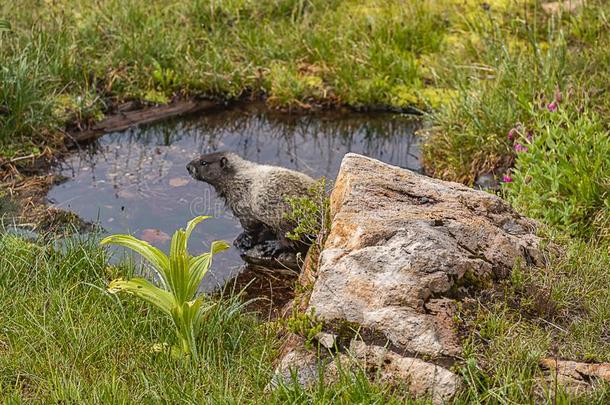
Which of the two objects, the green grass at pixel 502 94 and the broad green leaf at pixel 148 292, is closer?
the broad green leaf at pixel 148 292

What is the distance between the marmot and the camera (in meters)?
7.18

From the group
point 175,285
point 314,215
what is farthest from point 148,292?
point 314,215

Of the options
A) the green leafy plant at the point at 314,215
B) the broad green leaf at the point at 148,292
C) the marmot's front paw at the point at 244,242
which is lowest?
the marmot's front paw at the point at 244,242

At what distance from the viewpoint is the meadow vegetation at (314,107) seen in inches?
181

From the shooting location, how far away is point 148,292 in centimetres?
504

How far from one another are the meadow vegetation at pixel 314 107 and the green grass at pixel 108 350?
2 cm

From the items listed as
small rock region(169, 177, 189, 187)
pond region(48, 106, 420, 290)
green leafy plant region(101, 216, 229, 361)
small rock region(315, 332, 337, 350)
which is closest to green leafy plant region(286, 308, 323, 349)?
small rock region(315, 332, 337, 350)

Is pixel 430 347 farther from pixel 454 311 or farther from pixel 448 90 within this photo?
pixel 448 90

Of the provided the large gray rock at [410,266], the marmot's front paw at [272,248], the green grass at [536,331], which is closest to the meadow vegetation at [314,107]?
the green grass at [536,331]

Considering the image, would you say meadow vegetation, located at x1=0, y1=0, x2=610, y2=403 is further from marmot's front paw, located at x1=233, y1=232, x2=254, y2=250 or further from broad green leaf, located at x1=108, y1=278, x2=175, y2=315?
marmot's front paw, located at x1=233, y1=232, x2=254, y2=250

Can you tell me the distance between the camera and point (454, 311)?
464 centimetres

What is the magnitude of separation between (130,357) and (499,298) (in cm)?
214

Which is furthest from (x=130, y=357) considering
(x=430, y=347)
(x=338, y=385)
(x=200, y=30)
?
(x=200, y=30)

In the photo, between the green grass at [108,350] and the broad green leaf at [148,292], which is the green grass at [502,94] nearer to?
the green grass at [108,350]
